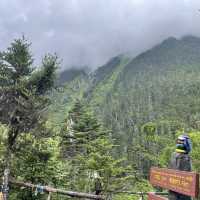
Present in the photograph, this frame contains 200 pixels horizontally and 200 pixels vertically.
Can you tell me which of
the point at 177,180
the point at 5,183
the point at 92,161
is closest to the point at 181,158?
the point at 177,180

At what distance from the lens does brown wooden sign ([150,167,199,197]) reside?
589 centimetres

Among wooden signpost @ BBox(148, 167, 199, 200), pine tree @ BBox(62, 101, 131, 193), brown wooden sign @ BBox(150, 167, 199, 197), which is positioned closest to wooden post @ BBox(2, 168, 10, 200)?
pine tree @ BBox(62, 101, 131, 193)

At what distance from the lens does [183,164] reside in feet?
23.4

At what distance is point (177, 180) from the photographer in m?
6.48

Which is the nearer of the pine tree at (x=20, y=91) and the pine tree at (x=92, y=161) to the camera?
the pine tree at (x=20, y=91)

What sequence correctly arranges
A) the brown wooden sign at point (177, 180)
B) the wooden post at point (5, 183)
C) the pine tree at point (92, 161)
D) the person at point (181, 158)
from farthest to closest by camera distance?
the pine tree at point (92, 161) < the wooden post at point (5, 183) < the person at point (181, 158) < the brown wooden sign at point (177, 180)

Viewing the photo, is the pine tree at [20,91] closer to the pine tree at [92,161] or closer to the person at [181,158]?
the pine tree at [92,161]

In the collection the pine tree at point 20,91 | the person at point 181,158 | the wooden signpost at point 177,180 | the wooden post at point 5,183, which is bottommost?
the wooden post at point 5,183

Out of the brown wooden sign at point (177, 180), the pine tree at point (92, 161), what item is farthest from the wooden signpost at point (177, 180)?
the pine tree at point (92, 161)

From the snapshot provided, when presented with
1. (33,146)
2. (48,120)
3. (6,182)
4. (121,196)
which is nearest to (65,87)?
(48,120)

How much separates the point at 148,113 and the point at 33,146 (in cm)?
12444

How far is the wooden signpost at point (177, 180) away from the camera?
589 cm

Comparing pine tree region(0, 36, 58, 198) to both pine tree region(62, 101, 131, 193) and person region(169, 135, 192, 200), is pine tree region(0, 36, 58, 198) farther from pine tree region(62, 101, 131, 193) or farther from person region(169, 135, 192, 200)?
person region(169, 135, 192, 200)

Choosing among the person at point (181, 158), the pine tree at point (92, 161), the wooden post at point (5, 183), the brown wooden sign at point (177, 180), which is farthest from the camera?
the pine tree at point (92, 161)
